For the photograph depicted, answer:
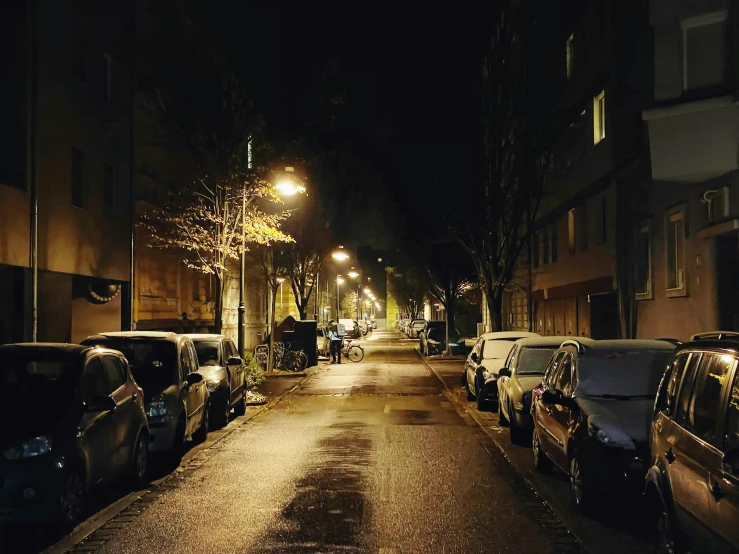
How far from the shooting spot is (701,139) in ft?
44.6

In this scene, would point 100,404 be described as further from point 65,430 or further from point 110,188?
point 110,188

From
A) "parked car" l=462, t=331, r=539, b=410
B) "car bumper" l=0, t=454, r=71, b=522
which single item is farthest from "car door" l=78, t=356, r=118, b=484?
"parked car" l=462, t=331, r=539, b=410

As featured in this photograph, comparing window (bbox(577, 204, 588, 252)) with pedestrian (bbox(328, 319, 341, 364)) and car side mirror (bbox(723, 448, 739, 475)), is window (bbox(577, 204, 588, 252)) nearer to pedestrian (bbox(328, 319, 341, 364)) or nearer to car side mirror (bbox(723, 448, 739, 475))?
pedestrian (bbox(328, 319, 341, 364))

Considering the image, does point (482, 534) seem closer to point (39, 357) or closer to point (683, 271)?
point (39, 357)

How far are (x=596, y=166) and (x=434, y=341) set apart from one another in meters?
20.8

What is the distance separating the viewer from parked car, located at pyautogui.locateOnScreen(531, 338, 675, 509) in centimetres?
733

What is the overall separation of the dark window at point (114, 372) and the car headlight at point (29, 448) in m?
1.79

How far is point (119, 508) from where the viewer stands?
8.36 meters

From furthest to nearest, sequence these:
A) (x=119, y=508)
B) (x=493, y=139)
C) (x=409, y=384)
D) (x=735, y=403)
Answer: (x=409, y=384) → (x=493, y=139) → (x=119, y=508) → (x=735, y=403)

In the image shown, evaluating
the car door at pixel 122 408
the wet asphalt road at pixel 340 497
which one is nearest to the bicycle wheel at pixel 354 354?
the wet asphalt road at pixel 340 497

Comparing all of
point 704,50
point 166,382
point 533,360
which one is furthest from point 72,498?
point 704,50

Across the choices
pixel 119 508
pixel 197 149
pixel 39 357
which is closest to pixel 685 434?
pixel 119 508

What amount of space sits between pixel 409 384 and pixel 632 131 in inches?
401

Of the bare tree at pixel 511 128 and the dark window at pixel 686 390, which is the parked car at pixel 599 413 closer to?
the dark window at pixel 686 390
